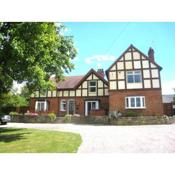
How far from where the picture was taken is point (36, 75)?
28.6ft

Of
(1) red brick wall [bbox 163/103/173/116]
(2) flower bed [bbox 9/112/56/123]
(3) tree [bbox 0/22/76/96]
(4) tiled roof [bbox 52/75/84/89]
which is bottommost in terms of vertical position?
(2) flower bed [bbox 9/112/56/123]

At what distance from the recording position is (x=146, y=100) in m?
18.0

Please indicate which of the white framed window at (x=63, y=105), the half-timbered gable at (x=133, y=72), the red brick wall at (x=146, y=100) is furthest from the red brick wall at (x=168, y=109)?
the white framed window at (x=63, y=105)

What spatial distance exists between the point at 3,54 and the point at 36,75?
1.69 metres

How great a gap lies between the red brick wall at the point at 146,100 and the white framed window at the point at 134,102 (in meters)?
0.27

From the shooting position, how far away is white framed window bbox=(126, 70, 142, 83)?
18414mm

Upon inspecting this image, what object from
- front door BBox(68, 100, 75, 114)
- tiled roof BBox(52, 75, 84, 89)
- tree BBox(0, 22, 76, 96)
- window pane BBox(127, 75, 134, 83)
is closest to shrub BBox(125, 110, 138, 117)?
window pane BBox(127, 75, 134, 83)

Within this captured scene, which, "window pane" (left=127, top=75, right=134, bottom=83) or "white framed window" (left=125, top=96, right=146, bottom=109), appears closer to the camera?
"white framed window" (left=125, top=96, right=146, bottom=109)

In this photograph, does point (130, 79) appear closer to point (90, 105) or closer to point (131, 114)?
point (131, 114)

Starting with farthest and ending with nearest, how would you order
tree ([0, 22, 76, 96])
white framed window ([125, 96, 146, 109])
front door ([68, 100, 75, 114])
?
front door ([68, 100, 75, 114])
white framed window ([125, 96, 146, 109])
tree ([0, 22, 76, 96])

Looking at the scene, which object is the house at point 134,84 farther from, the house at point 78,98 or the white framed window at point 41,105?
the white framed window at point 41,105

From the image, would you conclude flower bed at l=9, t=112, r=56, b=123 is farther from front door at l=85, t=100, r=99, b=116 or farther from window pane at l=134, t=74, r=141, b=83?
window pane at l=134, t=74, r=141, b=83

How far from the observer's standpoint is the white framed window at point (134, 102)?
1814 cm

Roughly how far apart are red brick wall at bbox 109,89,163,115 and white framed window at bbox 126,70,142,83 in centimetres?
95
